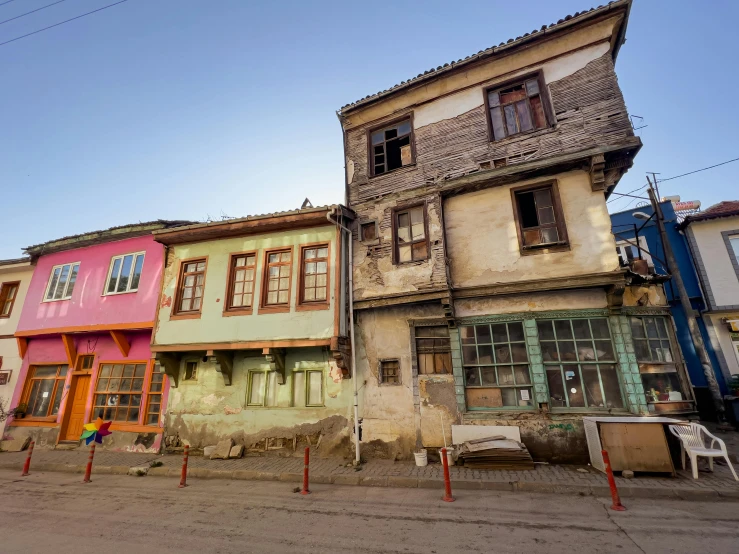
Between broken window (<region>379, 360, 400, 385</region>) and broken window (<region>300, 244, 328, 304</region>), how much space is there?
2747 millimetres

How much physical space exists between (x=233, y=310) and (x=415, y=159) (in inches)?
314

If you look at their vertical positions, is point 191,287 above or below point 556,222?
below

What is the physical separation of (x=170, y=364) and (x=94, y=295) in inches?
201

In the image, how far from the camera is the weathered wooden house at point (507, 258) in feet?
27.7

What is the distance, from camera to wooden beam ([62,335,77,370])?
44.2 ft

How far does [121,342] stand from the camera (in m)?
12.7

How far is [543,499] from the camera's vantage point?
20.7 ft

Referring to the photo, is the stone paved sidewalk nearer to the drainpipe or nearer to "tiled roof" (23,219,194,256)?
the drainpipe

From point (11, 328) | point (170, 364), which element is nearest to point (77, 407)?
point (170, 364)

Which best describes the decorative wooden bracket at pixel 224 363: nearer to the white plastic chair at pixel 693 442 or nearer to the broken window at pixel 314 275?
the broken window at pixel 314 275

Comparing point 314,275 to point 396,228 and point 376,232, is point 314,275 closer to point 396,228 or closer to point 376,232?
point 376,232

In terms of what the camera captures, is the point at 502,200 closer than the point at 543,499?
No

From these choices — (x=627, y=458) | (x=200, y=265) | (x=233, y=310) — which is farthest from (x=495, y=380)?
(x=200, y=265)

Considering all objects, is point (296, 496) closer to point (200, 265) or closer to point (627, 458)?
point (627, 458)
